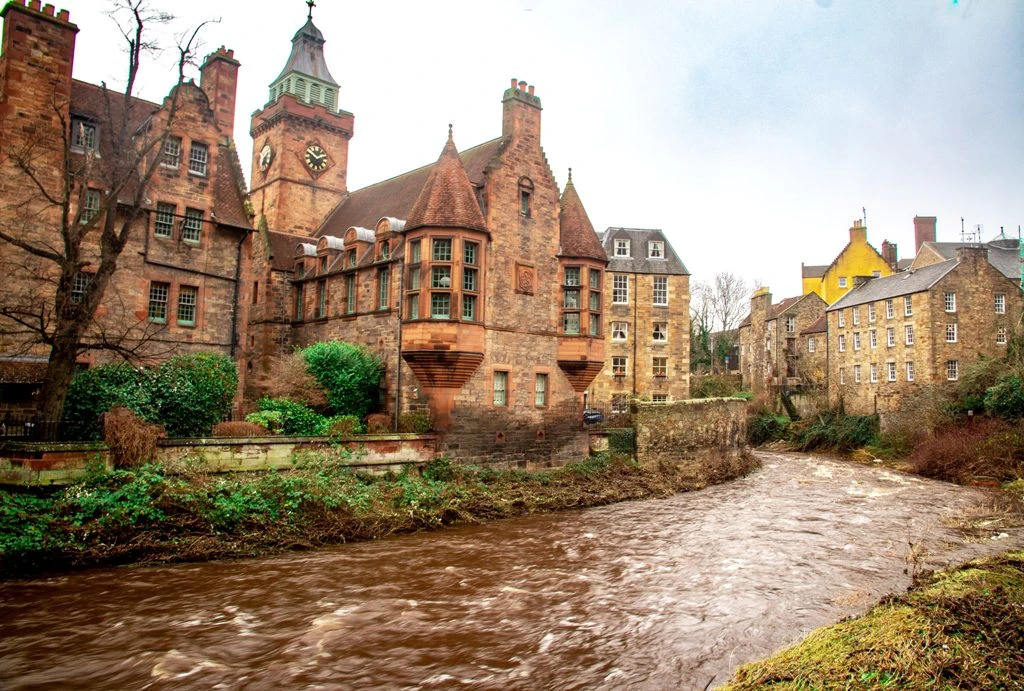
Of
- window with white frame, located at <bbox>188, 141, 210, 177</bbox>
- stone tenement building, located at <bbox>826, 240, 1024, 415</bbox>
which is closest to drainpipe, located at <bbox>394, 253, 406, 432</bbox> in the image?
window with white frame, located at <bbox>188, 141, 210, 177</bbox>

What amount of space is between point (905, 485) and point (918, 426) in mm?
7687

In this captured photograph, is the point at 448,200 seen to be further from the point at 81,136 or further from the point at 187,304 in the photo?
the point at 81,136

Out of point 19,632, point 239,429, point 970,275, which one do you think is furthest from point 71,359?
point 970,275

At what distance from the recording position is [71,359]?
14.3 metres

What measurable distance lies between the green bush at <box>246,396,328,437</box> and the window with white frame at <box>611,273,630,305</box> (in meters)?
22.8

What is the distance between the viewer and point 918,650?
6.79 meters

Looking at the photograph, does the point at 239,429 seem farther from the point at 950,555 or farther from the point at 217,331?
the point at 950,555

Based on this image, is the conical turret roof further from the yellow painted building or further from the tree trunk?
the yellow painted building

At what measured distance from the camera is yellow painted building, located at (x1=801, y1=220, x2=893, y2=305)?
52.6 metres

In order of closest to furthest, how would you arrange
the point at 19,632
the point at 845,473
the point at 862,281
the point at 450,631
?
the point at 19,632, the point at 450,631, the point at 845,473, the point at 862,281

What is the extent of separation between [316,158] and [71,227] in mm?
Result: 17594

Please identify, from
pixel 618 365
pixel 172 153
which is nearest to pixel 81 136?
pixel 172 153

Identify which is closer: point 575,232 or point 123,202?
point 123,202

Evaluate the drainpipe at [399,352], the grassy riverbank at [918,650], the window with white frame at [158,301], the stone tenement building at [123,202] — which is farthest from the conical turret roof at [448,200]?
the grassy riverbank at [918,650]
